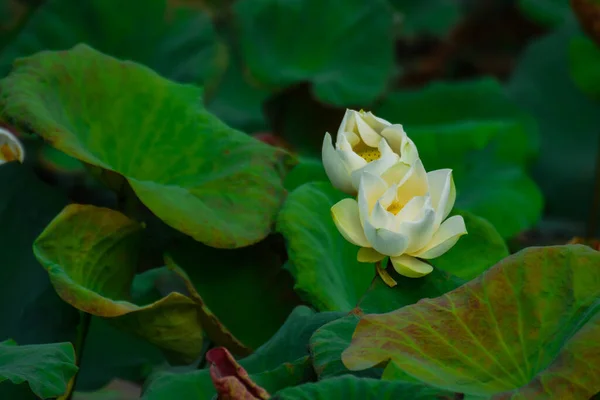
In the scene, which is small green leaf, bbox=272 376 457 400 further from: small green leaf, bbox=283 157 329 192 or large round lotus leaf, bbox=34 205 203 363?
small green leaf, bbox=283 157 329 192

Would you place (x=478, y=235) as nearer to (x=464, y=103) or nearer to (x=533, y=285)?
(x=533, y=285)

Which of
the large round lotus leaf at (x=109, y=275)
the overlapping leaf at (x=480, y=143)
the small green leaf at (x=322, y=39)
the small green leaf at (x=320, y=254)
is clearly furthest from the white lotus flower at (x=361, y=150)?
the small green leaf at (x=322, y=39)

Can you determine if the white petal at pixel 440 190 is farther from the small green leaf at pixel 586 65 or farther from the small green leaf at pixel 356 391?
the small green leaf at pixel 586 65

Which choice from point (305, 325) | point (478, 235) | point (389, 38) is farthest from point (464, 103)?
point (305, 325)

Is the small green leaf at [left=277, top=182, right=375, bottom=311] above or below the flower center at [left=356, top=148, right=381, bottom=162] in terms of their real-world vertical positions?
below

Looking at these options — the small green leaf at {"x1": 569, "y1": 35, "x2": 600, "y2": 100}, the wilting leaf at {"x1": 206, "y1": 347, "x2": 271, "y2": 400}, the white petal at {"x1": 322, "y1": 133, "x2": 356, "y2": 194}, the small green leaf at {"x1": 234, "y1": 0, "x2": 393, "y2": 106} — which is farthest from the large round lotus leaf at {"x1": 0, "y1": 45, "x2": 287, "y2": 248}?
the small green leaf at {"x1": 569, "y1": 35, "x2": 600, "y2": 100}
